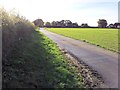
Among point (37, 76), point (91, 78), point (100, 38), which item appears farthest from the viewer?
point (100, 38)

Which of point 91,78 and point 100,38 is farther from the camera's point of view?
point 100,38

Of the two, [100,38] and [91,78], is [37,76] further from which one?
[100,38]

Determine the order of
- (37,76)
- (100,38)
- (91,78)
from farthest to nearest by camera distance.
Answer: (100,38) → (91,78) → (37,76)

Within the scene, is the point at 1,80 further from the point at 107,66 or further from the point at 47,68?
the point at 107,66

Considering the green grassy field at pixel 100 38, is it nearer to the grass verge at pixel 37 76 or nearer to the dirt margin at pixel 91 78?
the dirt margin at pixel 91 78

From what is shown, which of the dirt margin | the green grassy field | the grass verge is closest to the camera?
the grass verge

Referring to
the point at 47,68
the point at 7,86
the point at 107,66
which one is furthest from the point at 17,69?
the point at 107,66

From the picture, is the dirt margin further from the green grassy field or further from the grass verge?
the green grassy field

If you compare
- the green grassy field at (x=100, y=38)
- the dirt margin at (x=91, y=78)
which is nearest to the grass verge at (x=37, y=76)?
the dirt margin at (x=91, y=78)

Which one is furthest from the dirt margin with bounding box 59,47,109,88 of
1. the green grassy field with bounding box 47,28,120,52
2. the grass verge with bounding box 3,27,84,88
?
the green grassy field with bounding box 47,28,120,52

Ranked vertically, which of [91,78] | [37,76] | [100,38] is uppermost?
[100,38]

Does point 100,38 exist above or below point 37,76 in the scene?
above

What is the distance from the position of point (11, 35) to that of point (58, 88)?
4.86 m

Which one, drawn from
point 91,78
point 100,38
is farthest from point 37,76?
point 100,38
